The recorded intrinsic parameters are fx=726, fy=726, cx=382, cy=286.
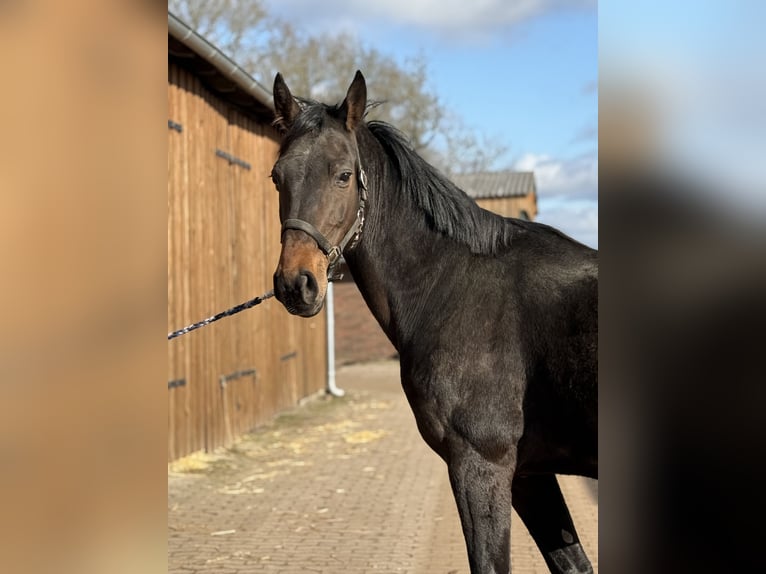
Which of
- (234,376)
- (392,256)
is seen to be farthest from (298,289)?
(234,376)

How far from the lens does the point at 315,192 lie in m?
2.70

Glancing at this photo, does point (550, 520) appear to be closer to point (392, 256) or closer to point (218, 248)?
point (392, 256)

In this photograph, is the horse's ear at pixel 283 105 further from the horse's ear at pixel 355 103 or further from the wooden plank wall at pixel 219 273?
the wooden plank wall at pixel 219 273

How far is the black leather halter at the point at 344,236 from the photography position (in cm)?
264

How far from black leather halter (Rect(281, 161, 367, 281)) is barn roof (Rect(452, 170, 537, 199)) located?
25.1m

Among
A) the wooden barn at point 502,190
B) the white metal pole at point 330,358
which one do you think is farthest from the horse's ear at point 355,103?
the wooden barn at point 502,190

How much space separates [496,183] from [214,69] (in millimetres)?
23387

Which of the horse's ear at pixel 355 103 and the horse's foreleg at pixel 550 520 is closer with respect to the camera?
the horse's ear at pixel 355 103

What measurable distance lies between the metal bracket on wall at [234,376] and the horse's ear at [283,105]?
6216mm

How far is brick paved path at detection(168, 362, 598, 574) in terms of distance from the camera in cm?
482

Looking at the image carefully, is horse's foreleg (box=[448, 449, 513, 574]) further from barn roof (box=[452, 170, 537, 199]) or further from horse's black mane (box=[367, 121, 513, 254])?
barn roof (box=[452, 170, 537, 199])

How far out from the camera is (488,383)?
265 cm
